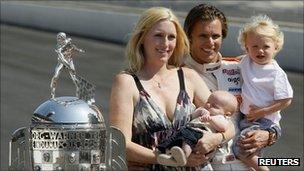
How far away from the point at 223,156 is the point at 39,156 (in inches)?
59.5

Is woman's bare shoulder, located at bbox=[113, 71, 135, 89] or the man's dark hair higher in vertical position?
the man's dark hair

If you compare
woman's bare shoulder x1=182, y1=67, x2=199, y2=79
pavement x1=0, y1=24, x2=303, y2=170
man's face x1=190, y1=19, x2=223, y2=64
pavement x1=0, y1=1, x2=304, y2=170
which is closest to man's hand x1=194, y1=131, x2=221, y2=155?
woman's bare shoulder x1=182, y1=67, x2=199, y2=79

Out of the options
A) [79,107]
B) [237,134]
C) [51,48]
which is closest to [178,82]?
[237,134]

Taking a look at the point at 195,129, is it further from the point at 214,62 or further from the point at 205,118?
the point at 214,62

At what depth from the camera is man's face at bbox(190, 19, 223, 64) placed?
430 centimetres

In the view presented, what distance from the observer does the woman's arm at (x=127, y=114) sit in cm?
379

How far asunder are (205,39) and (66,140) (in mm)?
1554

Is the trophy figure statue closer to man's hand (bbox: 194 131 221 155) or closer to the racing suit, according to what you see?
man's hand (bbox: 194 131 221 155)

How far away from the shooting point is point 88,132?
9.69ft

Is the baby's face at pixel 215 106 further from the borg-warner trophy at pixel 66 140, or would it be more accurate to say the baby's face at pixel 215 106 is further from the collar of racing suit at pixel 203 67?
the borg-warner trophy at pixel 66 140

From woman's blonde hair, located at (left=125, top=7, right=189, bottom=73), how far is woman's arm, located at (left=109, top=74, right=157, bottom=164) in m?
0.10

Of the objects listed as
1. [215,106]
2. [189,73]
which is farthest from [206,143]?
[189,73]

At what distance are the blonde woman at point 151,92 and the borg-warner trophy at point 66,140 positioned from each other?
0.71m

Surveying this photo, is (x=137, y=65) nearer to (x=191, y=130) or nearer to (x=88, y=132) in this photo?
(x=191, y=130)
